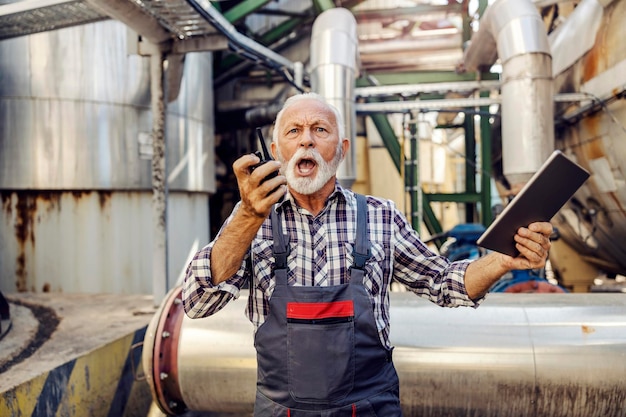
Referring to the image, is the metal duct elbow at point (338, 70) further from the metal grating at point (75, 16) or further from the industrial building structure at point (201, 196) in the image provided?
the metal grating at point (75, 16)

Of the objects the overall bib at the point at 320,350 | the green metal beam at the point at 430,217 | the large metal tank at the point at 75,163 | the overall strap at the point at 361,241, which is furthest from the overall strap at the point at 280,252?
the green metal beam at the point at 430,217

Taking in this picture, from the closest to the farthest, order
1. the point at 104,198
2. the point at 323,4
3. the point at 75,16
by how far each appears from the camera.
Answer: the point at 75,16
the point at 104,198
the point at 323,4

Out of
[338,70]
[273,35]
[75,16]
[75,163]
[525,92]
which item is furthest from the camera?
[273,35]

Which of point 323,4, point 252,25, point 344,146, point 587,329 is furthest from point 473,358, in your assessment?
point 252,25

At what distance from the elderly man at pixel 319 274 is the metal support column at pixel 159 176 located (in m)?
3.06

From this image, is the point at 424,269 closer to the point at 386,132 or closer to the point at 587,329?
the point at 587,329

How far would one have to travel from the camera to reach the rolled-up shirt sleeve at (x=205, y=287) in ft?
4.57

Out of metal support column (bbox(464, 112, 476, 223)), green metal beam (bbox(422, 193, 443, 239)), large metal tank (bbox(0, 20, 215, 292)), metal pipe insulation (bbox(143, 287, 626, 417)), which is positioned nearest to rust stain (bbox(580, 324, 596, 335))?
metal pipe insulation (bbox(143, 287, 626, 417))

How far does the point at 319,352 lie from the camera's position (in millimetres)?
1432

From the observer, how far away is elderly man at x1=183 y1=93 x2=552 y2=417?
4.66ft

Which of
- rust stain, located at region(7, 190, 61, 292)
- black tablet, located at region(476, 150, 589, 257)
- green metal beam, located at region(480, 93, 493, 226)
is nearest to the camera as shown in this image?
black tablet, located at region(476, 150, 589, 257)

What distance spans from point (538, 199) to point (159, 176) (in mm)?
3722

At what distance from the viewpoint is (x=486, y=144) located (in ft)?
21.0

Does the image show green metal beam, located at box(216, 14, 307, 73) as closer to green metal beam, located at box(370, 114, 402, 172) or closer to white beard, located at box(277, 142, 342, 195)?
green metal beam, located at box(370, 114, 402, 172)
